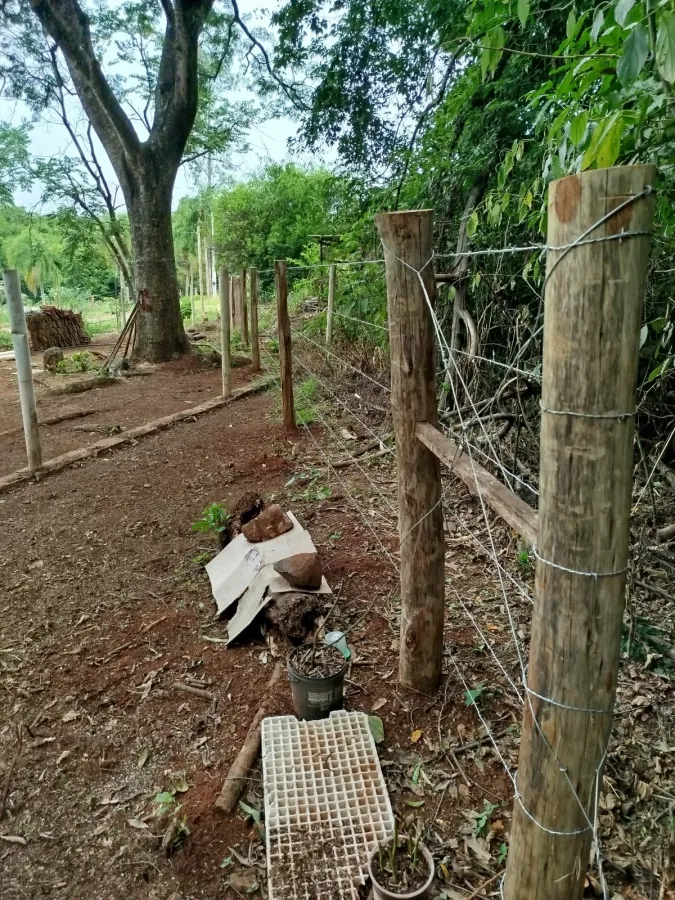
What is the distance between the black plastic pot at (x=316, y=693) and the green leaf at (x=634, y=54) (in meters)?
1.92

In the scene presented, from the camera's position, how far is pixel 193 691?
2463 mm

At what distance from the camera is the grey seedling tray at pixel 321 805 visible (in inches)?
64.7

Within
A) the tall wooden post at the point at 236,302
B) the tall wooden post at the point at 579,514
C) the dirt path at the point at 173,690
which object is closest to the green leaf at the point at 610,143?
the tall wooden post at the point at 579,514

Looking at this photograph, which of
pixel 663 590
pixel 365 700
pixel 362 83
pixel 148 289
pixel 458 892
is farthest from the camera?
pixel 148 289

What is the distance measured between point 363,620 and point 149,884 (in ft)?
4.45

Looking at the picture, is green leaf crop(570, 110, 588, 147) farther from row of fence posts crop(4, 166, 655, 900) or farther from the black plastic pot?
the black plastic pot

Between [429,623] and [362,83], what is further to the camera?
[362,83]

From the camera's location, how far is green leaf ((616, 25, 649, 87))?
1.06 metres

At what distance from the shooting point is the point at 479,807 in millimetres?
1858

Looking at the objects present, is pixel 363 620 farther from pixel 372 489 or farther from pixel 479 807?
pixel 372 489

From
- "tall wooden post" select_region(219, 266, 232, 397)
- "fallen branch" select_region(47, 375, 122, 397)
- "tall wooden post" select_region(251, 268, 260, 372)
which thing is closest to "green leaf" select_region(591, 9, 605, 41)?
"tall wooden post" select_region(219, 266, 232, 397)

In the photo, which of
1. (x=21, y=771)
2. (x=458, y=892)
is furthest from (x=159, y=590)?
(x=458, y=892)

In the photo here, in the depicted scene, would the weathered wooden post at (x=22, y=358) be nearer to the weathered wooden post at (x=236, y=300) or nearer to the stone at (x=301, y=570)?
the stone at (x=301, y=570)

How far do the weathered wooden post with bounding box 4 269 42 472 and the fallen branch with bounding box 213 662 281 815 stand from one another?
341 centimetres
